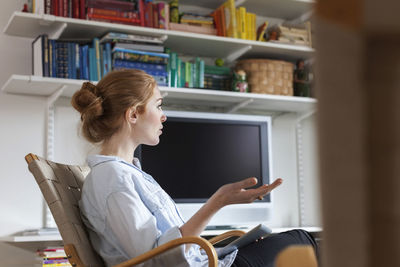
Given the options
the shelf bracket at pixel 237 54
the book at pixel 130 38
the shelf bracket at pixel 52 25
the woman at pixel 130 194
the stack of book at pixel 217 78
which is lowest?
the woman at pixel 130 194

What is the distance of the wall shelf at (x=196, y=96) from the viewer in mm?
2648

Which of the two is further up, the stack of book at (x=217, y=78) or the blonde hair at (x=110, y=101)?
the stack of book at (x=217, y=78)

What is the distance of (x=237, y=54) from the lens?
10.5 feet

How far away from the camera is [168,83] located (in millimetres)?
2941

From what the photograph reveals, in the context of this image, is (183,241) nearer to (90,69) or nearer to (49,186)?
(49,186)

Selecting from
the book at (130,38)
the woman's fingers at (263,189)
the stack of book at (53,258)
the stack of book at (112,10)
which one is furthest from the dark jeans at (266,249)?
the stack of book at (112,10)

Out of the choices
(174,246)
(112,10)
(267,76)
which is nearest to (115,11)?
(112,10)

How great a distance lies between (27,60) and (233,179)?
4.15ft

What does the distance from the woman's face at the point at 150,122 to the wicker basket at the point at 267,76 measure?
1.38 m

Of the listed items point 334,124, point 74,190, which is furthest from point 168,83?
point 334,124

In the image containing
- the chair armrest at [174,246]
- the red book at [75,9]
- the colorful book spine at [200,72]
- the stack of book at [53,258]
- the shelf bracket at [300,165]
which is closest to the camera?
the chair armrest at [174,246]

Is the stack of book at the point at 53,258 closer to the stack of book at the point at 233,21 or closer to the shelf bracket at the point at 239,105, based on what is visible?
the shelf bracket at the point at 239,105

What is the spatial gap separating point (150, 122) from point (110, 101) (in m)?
0.14

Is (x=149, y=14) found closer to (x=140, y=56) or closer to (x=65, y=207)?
(x=140, y=56)
